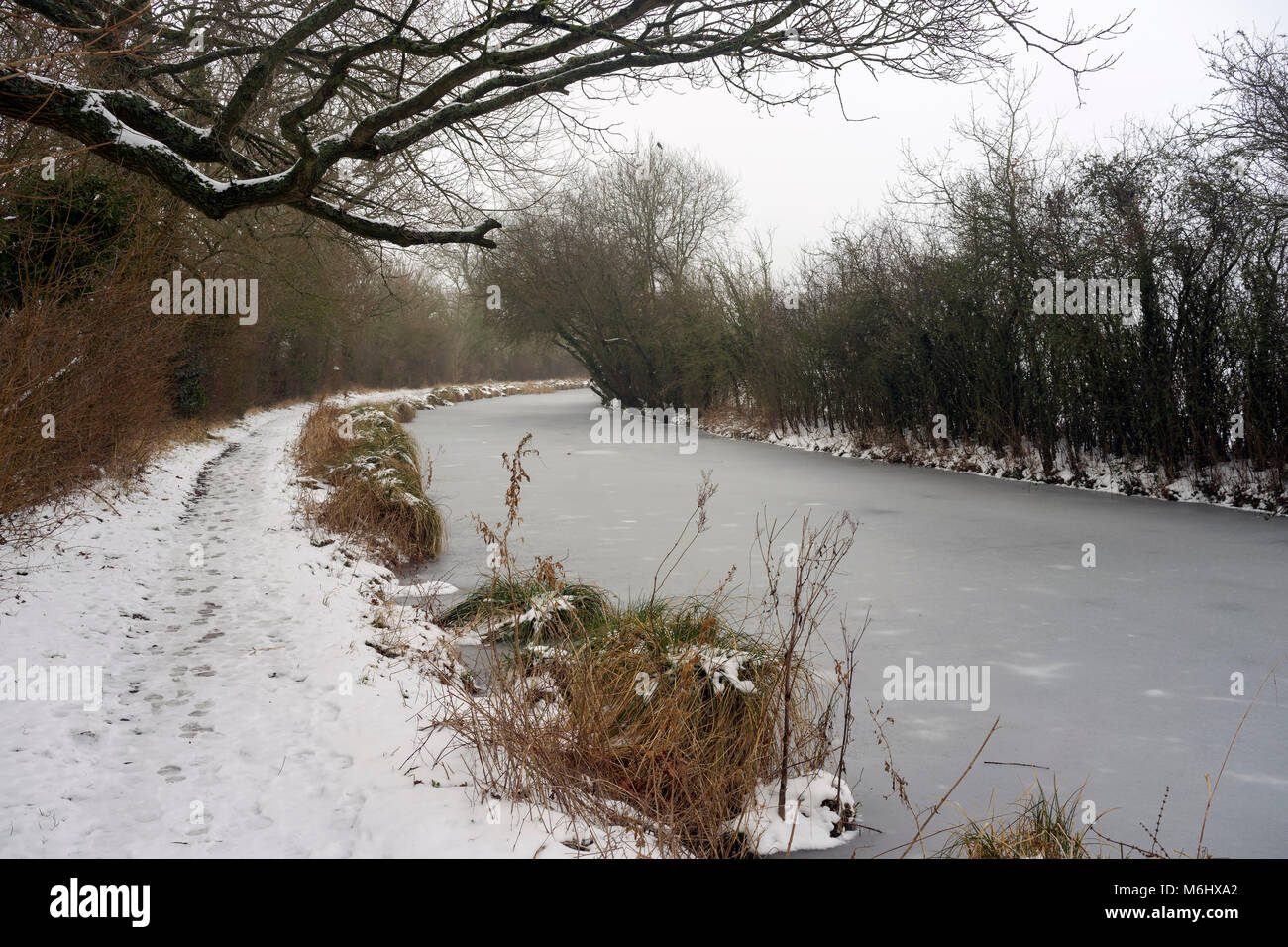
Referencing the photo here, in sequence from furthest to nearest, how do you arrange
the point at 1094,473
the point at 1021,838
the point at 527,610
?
1. the point at 1094,473
2. the point at 527,610
3. the point at 1021,838

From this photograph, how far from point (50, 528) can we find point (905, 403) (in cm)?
1471

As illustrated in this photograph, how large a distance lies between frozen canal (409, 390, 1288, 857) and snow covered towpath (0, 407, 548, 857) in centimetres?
175

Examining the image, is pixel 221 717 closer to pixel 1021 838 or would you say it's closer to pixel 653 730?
pixel 653 730

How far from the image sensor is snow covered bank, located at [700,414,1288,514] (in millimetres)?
10984

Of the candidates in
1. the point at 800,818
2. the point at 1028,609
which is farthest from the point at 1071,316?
the point at 800,818

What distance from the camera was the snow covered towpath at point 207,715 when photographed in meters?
3.16

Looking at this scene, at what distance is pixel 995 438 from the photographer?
605 inches

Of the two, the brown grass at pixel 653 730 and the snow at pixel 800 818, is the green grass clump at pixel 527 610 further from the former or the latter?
the snow at pixel 800 818

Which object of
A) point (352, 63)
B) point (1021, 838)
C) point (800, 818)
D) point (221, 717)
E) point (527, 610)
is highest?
point (352, 63)

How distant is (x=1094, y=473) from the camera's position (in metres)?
13.2

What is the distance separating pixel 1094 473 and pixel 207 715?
12.6m

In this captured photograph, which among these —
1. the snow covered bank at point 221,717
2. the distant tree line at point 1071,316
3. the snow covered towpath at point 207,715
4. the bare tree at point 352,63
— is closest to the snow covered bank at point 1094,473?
the distant tree line at point 1071,316
